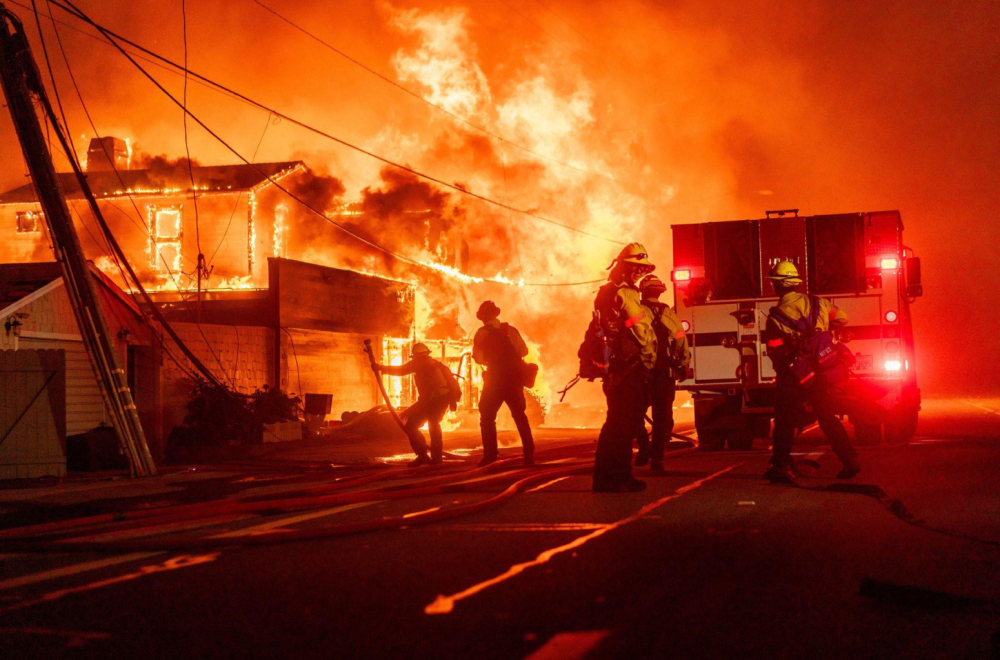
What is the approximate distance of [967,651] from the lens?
3689mm

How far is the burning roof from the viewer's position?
34812mm

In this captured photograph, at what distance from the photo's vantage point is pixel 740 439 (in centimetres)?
1430

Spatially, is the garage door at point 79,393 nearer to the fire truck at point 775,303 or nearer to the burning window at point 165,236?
the fire truck at point 775,303

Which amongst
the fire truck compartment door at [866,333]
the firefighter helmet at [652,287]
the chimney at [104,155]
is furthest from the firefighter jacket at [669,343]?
the chimney at [104,155]

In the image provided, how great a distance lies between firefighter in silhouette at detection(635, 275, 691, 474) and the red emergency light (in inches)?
153

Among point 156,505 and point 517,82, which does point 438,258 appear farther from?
point 156,505

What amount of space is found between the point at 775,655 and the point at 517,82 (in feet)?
119

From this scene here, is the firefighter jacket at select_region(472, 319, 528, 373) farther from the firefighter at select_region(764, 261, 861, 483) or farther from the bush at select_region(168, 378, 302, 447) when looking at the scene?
the bush at select_region(168, 378, 302, 447)

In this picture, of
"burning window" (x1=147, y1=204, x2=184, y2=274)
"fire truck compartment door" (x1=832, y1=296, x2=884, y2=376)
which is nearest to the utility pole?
"fire truck compartment door" (x1=832, y1=296, x2=884, y2=376)

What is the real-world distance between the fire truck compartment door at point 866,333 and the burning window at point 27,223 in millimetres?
32497

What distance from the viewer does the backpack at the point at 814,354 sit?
8.98 meters

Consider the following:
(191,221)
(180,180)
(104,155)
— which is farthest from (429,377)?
(104,155)

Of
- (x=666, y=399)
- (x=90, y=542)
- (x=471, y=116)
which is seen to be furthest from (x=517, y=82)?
(x=90, y=542)

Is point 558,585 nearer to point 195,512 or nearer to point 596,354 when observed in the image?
point 195,512
